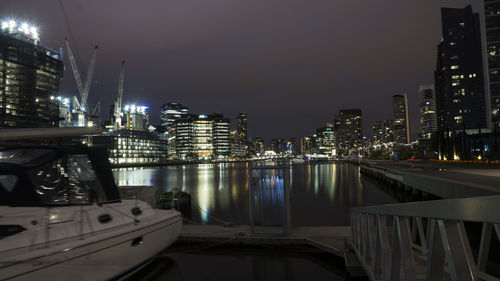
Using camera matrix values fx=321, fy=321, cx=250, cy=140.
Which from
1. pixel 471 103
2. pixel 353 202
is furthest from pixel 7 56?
pixel 471 103

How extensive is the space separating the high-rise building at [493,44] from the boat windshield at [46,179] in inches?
6341

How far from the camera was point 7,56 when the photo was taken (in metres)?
140

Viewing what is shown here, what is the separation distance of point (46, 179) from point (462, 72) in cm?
20558

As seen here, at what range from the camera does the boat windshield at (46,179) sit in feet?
21.5

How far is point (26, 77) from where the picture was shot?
485 ft

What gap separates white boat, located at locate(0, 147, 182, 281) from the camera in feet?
18.3

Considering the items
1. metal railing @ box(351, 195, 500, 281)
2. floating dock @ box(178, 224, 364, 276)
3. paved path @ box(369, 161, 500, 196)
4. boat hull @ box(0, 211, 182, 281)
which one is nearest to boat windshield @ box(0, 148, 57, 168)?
boat hull @ box(0, 211, 182, 281)

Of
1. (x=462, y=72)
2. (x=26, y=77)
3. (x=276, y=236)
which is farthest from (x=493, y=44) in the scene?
(x=26, y=77)

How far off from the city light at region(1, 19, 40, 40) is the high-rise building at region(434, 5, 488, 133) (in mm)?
215158

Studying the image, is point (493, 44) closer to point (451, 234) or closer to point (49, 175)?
point (451, 234)

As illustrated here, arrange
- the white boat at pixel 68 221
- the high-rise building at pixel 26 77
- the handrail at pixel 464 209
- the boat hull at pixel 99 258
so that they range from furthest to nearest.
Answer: the high-rise building at pixel 26 77
the white boat at pixel 68 221
the boat hull at pixel 99 258
the handrail at pixel 464 209

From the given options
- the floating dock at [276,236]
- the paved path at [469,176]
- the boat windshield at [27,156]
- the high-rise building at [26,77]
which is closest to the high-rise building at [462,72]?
the paved path at [469,176]

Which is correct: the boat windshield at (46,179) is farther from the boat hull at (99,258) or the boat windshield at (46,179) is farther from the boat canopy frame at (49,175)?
the boat hull at (99,258)

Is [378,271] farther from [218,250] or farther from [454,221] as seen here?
[218,250]
